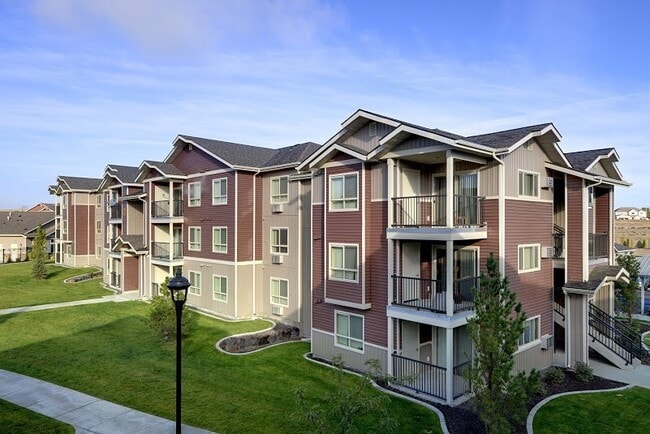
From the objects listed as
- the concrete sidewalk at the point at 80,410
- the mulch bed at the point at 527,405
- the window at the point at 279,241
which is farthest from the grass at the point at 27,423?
the window at the point at 279,241

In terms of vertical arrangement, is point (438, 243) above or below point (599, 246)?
above

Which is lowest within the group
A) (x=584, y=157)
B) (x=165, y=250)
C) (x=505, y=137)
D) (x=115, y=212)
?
(x=165, y=250)

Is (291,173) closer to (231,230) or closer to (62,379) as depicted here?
(231,230)

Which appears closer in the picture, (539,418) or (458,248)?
(539,418)

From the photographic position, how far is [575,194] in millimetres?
17375

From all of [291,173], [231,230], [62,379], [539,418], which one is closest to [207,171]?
[231,230]

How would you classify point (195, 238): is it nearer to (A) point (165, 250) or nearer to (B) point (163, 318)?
(A) point (165, 250)

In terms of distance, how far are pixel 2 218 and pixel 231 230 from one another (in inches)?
2058

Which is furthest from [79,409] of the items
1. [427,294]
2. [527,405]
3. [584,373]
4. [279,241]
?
[584,373]

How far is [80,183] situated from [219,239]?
29.2 metres

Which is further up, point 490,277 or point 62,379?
point 490,277

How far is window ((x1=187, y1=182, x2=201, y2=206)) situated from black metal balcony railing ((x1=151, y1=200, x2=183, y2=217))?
0.98 m

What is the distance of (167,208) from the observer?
1151 inches

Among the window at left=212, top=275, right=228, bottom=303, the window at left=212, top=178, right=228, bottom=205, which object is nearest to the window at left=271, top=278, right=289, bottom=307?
the window at left=212, top=275, right=228, bottom=303
